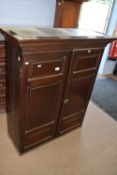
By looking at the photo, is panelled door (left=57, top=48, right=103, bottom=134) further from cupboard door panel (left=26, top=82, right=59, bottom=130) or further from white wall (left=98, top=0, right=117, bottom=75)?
white wall (left=98, top=0, right=117, bottom=75)

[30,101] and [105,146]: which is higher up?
[30,101]

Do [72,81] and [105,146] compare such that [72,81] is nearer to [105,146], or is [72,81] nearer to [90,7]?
[105,146]

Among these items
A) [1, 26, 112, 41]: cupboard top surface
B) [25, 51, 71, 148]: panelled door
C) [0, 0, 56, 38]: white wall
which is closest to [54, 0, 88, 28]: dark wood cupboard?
[0, 0, 56, 38]: white wall

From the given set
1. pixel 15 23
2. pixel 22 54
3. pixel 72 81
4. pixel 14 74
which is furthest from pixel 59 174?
pixel 15 23

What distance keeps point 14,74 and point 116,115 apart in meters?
1.84

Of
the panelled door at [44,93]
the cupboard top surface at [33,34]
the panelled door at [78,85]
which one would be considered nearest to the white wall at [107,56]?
the panelled door at [78,85]

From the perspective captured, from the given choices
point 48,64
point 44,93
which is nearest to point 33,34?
point 48,64

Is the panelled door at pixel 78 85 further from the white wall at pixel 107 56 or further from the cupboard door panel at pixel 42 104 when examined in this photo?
the white wall at pixel 107 56

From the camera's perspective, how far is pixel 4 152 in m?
1.67

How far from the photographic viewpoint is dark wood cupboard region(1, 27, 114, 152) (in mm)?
1184

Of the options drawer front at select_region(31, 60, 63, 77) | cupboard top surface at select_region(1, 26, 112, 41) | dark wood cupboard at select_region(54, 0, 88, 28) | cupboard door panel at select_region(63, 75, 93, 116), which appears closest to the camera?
cupboard top surface at select_region(1, 26, 112, 41)

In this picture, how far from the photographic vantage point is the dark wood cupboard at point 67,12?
228 cm

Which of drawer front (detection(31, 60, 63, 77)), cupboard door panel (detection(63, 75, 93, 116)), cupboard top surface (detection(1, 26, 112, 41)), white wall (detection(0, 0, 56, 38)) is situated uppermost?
white wall (detection(0, 0, 56, 38))

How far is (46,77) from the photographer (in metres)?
1.34
